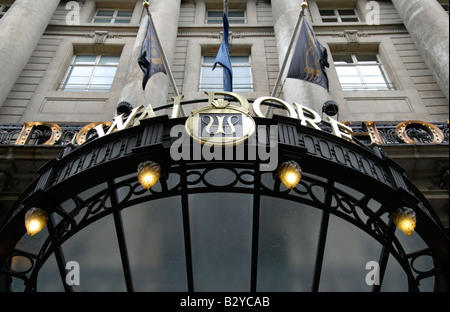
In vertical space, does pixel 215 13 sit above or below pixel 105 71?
above

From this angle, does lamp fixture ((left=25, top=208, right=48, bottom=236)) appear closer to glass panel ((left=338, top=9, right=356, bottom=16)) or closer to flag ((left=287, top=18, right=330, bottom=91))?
flag ((left=287, top=18, right=330, bottom=91))

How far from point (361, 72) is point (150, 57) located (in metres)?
9.02

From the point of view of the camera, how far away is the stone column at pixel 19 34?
45.8 feet

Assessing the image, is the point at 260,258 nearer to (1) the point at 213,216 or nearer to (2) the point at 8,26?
(1) the point at 213,216

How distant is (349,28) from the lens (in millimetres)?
17516

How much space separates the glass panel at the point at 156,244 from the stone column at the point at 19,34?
8.24 meters

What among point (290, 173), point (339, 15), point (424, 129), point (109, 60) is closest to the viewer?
point (290, 173)

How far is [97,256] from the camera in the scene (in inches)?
329

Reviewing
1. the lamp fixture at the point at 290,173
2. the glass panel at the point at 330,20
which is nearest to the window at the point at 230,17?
the glass panel at the point at 330,20

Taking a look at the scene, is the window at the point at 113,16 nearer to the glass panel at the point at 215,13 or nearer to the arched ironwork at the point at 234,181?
the glass panel at the point at 215,13

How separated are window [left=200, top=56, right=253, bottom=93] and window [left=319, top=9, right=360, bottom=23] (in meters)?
4.79

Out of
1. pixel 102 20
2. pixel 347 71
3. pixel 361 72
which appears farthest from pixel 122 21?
pixel 361 72

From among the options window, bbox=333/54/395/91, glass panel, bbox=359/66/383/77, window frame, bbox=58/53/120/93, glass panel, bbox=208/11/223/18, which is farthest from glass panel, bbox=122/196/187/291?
glass panel, bbox=208/11/223/18

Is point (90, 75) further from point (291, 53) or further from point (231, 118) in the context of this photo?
point (231, 118)
